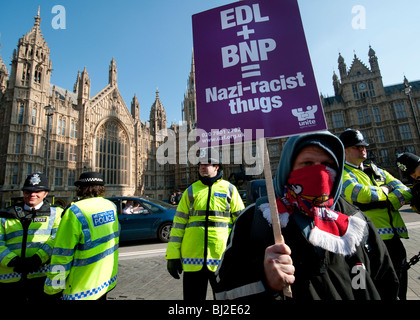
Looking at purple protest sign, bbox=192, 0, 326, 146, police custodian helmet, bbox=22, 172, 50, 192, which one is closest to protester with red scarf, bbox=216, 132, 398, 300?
purple protest sign, bbox=192, 0, 326, 146

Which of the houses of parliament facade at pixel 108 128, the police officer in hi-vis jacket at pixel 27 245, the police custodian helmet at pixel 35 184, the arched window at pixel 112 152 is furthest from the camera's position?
the arched window at pixel 112 152

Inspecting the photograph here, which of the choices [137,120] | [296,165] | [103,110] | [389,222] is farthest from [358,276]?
[137,120]

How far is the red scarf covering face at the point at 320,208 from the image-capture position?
1191 mm

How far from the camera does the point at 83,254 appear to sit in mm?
1954

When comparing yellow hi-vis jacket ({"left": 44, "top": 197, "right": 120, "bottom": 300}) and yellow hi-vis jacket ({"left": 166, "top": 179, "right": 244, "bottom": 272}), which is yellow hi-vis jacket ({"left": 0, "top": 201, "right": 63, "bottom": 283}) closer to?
yellow hi-vis jacket ({"left": 44, "top": 197, "right": 120, "bottom": 300})

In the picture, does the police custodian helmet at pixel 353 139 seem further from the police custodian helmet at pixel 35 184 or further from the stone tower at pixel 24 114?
the stone tower at pixel 24 114

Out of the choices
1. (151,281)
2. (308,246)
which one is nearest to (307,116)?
(308,246)

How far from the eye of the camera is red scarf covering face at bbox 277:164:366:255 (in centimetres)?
119

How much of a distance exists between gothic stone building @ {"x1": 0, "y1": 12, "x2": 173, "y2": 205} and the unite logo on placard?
1963 cm

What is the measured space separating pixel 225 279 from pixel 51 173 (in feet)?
98.9

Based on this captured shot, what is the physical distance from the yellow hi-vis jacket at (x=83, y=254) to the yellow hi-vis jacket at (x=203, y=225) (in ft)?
2.28

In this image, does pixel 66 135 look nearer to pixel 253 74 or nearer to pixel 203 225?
pixel 203 225

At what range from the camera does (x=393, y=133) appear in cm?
2789

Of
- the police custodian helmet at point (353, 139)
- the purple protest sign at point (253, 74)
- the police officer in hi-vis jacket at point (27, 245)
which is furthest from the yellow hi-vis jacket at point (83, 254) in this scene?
the police custodian helmet at point (353, 139)
